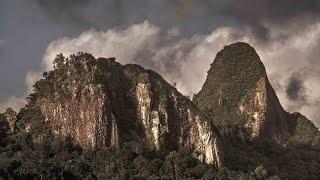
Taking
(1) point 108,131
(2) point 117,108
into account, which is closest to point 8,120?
(1) point 108,131

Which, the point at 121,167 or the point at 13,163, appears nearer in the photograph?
the point at 13,163

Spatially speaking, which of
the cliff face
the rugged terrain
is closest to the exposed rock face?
the rugged terrain

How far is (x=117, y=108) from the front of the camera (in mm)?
171000

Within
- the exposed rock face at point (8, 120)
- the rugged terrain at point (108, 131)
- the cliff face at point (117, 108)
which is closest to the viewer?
the rugged terrain at point (108, 131)

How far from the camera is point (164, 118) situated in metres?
174

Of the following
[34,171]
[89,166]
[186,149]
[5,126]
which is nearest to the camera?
[34,171]

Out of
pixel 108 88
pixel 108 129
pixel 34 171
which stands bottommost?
pixel 34 171

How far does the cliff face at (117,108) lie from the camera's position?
16350 centimetres

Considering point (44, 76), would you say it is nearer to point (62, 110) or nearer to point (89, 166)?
point (62, 110)

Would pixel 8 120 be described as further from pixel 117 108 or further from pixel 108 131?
pixel 117 108

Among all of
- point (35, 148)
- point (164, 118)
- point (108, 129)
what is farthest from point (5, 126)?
point (164, 118)

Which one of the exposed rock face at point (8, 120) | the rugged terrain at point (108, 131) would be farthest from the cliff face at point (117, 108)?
the exposed rock face at point (8, 120)

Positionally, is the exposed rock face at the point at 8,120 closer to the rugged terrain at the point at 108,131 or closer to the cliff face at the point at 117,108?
the rugged terrain at the point at 108,131

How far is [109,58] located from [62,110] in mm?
20499
